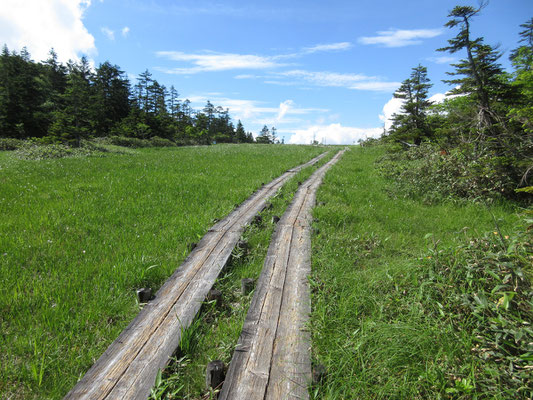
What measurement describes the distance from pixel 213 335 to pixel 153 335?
2.11 ft

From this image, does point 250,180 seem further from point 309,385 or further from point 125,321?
point 309,385

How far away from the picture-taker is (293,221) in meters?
6.19

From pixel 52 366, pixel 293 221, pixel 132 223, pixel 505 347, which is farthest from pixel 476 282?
pixel 132 223

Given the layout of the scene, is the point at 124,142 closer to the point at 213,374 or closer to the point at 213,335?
the point at 213,335

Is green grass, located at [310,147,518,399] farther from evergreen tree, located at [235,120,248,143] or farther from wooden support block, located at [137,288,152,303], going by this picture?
evergreen tree, located at [235,120,248,143]

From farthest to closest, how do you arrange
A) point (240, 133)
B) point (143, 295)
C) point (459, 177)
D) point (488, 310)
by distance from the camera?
point (240, 133), point (459, 177), point (143, 295), point (488, 310)

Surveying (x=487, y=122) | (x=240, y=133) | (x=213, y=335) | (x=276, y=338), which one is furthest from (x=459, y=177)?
(x=240, y=133)

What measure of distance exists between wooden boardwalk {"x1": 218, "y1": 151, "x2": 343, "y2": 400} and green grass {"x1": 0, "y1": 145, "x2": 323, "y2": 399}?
1528 millimetres

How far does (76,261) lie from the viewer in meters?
4.25

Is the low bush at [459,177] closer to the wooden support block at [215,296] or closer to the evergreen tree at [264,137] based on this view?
the wooden support block at [215,296]

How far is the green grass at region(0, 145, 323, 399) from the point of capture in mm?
2619

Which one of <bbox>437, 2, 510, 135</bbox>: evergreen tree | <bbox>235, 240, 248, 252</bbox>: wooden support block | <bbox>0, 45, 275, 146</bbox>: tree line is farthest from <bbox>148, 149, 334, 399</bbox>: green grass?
<bbox>0, 45, 275, 146</bbox>: tree line

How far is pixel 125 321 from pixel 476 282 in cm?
409

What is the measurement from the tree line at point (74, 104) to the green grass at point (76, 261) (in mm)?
23855
